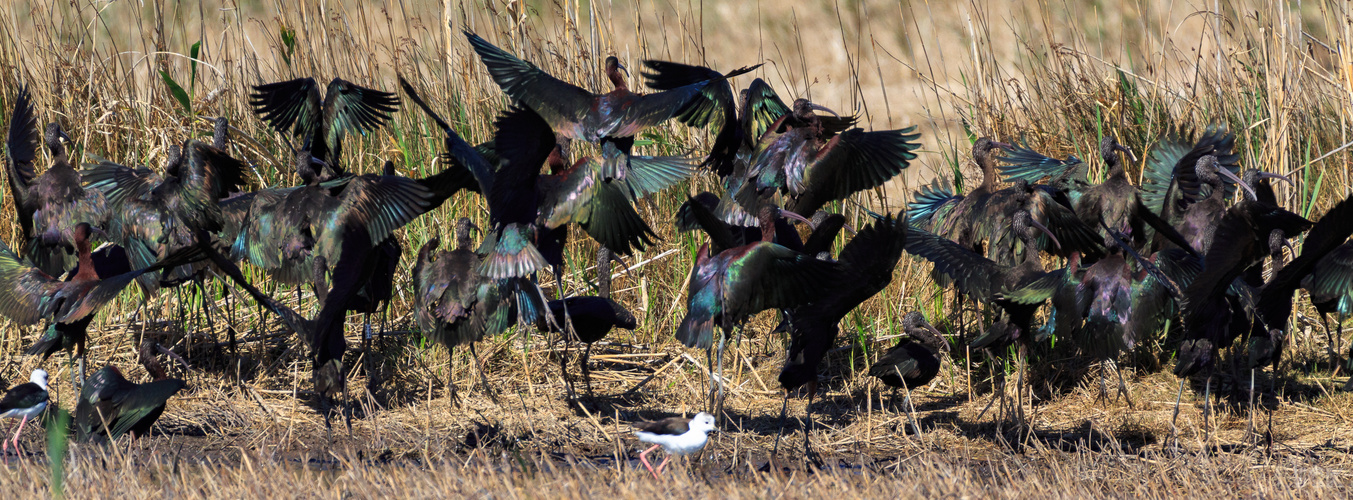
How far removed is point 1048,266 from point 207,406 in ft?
13.7

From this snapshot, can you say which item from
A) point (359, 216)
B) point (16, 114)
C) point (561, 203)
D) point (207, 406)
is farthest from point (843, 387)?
point (16, 114)

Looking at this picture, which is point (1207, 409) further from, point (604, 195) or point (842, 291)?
point (604, 195)

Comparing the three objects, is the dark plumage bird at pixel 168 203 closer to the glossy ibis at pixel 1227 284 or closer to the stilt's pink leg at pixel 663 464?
the stilt's pink leg at pixel 663 464

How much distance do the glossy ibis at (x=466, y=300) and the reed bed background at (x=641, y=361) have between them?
0.45m

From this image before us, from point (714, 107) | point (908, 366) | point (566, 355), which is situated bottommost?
point (908, 366)

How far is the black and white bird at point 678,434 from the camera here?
4.34m

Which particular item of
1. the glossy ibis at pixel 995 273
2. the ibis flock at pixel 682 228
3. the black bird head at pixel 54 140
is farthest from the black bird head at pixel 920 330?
the black bird head at pixel 54 140

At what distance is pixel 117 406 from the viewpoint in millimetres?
4887

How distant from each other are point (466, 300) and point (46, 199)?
213 centimetres

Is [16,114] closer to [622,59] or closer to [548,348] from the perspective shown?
[548,348]

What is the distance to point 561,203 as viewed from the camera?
5.11 metres

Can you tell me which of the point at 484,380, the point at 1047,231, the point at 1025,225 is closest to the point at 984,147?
the point at 1025,225

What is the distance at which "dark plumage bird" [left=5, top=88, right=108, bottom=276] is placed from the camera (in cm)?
582

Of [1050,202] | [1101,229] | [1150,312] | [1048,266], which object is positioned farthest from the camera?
[1048,266]
